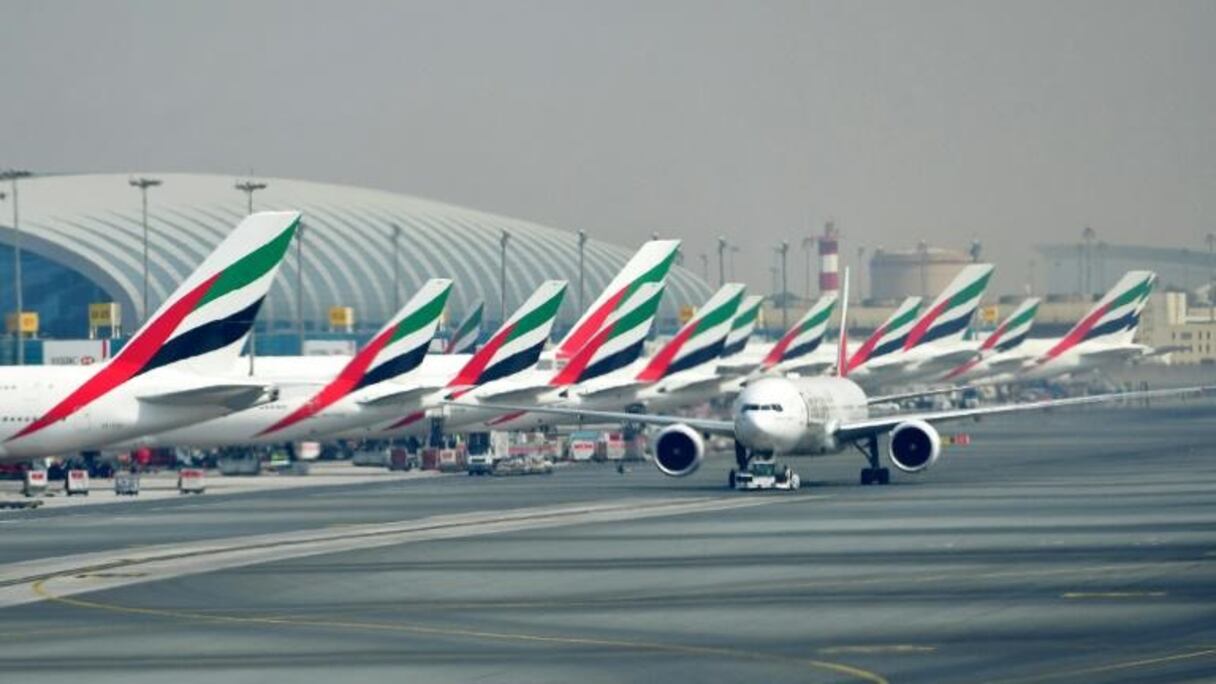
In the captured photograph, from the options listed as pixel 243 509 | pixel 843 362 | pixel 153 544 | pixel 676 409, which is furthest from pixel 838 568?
pixel 676 409

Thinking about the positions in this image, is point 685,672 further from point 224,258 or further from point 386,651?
point 224,258

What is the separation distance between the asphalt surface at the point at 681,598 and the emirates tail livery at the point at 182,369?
3.53 metres

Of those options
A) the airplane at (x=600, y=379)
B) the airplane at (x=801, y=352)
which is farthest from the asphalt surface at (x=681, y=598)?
the airplane at (x=801, y=352)

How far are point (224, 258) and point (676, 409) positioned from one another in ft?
216

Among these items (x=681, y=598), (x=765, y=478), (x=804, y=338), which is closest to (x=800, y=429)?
(x=765, y=478)

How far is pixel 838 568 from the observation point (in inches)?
2114

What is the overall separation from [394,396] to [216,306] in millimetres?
25358

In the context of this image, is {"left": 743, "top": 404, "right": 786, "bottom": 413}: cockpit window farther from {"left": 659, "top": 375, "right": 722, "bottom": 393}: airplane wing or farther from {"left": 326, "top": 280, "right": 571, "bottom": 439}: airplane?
{"left": 659, "top": 375, "right": 722, "bottom": 393}: airplane wing

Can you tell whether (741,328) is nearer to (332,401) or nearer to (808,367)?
(808,367)

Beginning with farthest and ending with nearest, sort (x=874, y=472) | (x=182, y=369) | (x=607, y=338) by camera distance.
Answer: (x=607, y=338) < (x=874, y=472) < (x=182, y=369)

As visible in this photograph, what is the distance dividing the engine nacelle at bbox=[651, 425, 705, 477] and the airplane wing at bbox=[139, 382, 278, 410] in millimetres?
16586

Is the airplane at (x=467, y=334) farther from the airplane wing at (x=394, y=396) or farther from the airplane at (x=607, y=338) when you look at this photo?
the airplane wing at (x=394, y=396)

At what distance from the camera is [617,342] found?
397 ft

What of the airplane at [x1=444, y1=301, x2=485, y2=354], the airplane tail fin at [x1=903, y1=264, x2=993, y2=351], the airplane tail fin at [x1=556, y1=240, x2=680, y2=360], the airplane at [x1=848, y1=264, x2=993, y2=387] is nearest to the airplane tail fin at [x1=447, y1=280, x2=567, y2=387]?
the airplane tail fin at [x1=556, y1=240, x2=680, y2=360]
